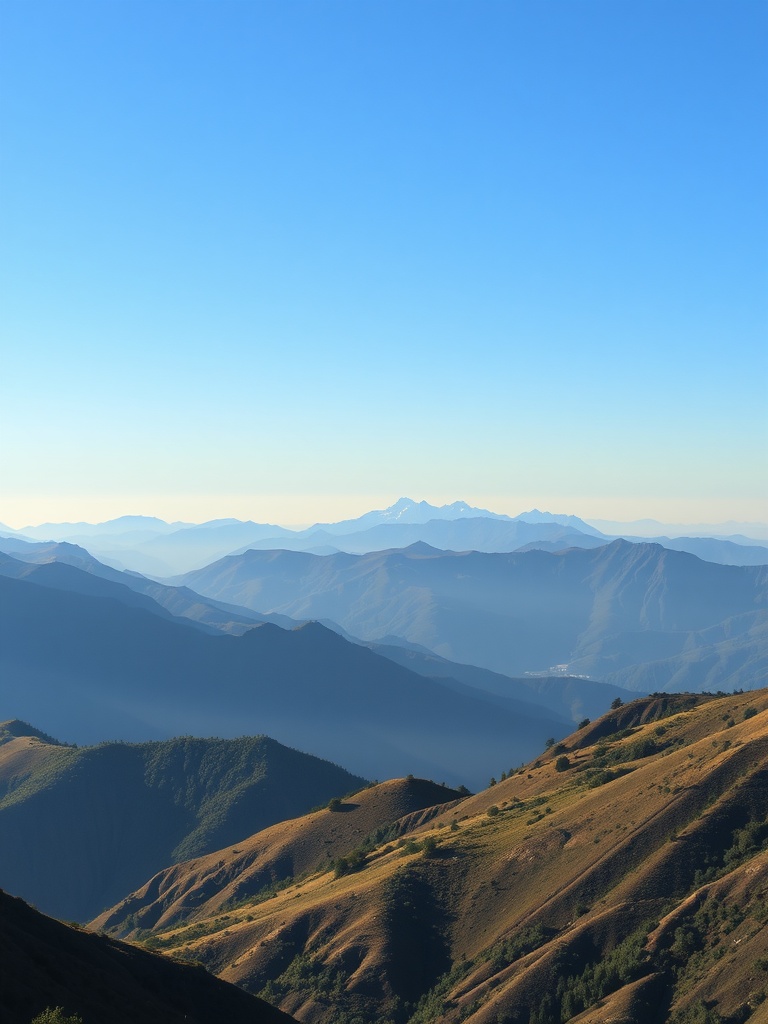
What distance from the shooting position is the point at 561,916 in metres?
75.8

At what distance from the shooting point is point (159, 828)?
639 feet

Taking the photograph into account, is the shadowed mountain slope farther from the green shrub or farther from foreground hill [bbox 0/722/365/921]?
the green shrub

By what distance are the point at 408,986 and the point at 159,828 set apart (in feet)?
426

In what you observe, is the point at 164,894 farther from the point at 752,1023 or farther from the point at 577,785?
the point at 752,1023

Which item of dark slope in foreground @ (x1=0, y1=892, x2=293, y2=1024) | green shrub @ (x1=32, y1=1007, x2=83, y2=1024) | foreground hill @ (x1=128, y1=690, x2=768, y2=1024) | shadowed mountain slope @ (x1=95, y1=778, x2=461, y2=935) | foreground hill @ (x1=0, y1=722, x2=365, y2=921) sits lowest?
foreground hill @ (x1=0, y1=722, x2=365, y2=921)

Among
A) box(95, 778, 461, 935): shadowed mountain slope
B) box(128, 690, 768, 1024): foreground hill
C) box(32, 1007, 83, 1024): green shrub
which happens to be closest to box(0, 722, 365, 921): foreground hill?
box(95, 778, 461, 935): shadowed mountain slope

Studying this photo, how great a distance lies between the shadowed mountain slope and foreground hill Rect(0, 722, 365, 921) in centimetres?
4027

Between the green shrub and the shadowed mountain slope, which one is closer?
the green shrub

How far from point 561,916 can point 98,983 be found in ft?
141

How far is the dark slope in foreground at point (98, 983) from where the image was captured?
3969cm

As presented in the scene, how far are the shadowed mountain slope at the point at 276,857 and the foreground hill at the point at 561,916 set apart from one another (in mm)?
18814

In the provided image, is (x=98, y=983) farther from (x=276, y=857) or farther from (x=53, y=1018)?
(x=276, y=857)

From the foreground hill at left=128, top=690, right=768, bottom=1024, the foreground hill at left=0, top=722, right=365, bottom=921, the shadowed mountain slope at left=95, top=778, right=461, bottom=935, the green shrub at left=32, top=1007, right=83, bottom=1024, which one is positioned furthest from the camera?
the foreground hill at left=0, top=722, right=365, bottom=921

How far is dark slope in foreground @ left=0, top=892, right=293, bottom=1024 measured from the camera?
39.7 metres
